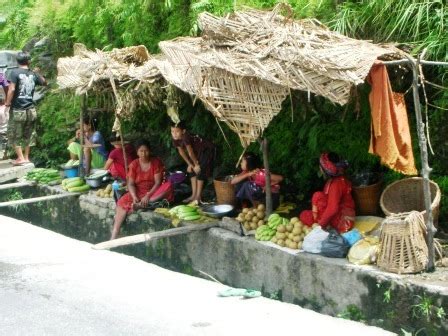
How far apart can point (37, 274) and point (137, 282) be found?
115 centimetres

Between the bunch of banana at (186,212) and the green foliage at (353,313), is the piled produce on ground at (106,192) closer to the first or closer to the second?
the bunch of banana at (186,212)

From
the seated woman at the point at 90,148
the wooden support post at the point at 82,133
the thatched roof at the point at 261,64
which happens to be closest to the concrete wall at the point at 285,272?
the wooden support post at the point at 82,133

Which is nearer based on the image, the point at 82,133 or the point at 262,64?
the point at 262,64

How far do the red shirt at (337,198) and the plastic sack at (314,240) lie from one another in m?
0.12

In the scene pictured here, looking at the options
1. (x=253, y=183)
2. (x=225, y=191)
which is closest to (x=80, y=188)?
(x=225, y=191)

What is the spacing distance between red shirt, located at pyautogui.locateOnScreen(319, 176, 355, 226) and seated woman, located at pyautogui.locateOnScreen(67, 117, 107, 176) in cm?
599

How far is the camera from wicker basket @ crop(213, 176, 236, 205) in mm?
10070

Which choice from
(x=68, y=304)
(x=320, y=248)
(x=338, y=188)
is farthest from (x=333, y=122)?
(x=68, y=304)

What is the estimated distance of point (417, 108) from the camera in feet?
22.2

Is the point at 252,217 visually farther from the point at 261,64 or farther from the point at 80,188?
the point at 80,188

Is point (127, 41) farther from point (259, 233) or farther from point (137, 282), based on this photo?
point (137, 282)

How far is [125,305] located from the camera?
6.16 meters

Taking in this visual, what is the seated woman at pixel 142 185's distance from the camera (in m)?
10.7

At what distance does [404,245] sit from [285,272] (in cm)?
168
